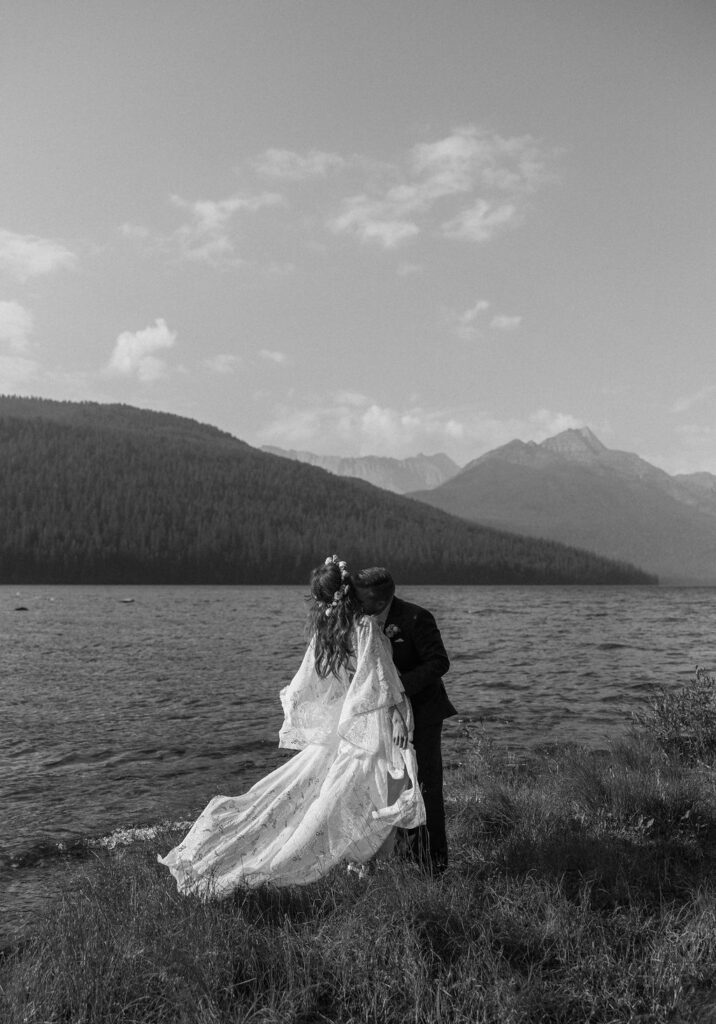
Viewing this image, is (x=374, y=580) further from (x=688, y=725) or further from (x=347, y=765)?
(x=688, y=725)

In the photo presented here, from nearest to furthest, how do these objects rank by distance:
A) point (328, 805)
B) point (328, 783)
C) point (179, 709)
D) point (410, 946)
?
point (410, 946) < point (328, 805) < point (328, 783) < point (179, 709)

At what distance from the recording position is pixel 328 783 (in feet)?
22.0

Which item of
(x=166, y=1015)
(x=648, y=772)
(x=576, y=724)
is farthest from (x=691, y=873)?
(x=576, y=724)

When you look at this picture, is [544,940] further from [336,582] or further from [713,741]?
[713,741]

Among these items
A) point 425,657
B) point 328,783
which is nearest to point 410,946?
point 328,783

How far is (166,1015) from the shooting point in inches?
181

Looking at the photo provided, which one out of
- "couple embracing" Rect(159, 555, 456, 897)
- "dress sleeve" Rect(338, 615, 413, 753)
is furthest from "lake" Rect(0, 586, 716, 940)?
"dress sleeve" Rect(338, 615, 413, 753)

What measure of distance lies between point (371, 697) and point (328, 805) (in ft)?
3.32

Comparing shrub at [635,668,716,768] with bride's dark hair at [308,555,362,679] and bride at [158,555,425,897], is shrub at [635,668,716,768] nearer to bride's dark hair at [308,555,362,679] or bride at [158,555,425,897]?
bride at [158,555,425,897]

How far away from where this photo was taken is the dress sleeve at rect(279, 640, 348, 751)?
711 cm

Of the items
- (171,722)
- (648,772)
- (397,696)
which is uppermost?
(397,696)

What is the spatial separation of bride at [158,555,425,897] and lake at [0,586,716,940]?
2.72 meters

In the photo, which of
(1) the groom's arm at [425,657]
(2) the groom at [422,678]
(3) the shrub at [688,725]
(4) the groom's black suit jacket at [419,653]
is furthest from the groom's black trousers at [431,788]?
(3) the shrub at [688,725]

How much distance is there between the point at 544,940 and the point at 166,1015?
265cm
